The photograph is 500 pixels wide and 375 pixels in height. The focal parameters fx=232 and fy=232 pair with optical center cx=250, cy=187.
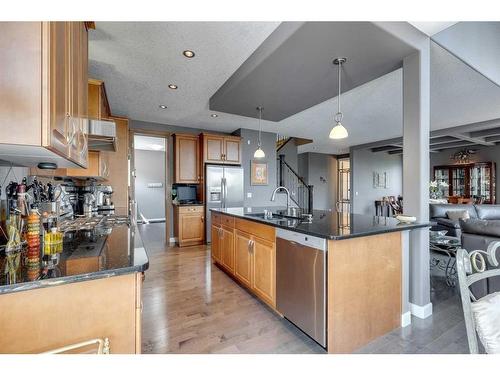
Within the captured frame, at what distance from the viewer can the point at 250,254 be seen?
8.18 ft

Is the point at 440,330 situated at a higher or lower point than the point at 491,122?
lower

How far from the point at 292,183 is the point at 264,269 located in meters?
5.91

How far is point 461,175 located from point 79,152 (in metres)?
10.6

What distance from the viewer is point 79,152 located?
1237 millimetres

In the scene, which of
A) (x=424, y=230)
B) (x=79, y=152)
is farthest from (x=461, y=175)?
(x=79, y=152)

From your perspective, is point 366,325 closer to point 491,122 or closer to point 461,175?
point 491,122

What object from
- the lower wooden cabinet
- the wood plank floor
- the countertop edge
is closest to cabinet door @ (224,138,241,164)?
the lower wooden cabinet

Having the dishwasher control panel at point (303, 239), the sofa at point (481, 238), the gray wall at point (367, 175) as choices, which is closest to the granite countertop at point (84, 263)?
the dishwasher control panel at point (303, 239)

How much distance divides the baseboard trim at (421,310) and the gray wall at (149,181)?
8089 mm

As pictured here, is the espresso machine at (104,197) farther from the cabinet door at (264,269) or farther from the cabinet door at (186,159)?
the cabinet door at (264,269)

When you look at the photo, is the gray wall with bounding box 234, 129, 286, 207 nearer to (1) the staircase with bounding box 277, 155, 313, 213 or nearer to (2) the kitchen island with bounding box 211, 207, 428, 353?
(1) the staircase with bounding box 277, 155, 313, 213

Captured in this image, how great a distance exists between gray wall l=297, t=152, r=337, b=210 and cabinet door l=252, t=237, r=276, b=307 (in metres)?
6.90

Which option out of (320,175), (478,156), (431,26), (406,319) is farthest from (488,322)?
(478,156)
